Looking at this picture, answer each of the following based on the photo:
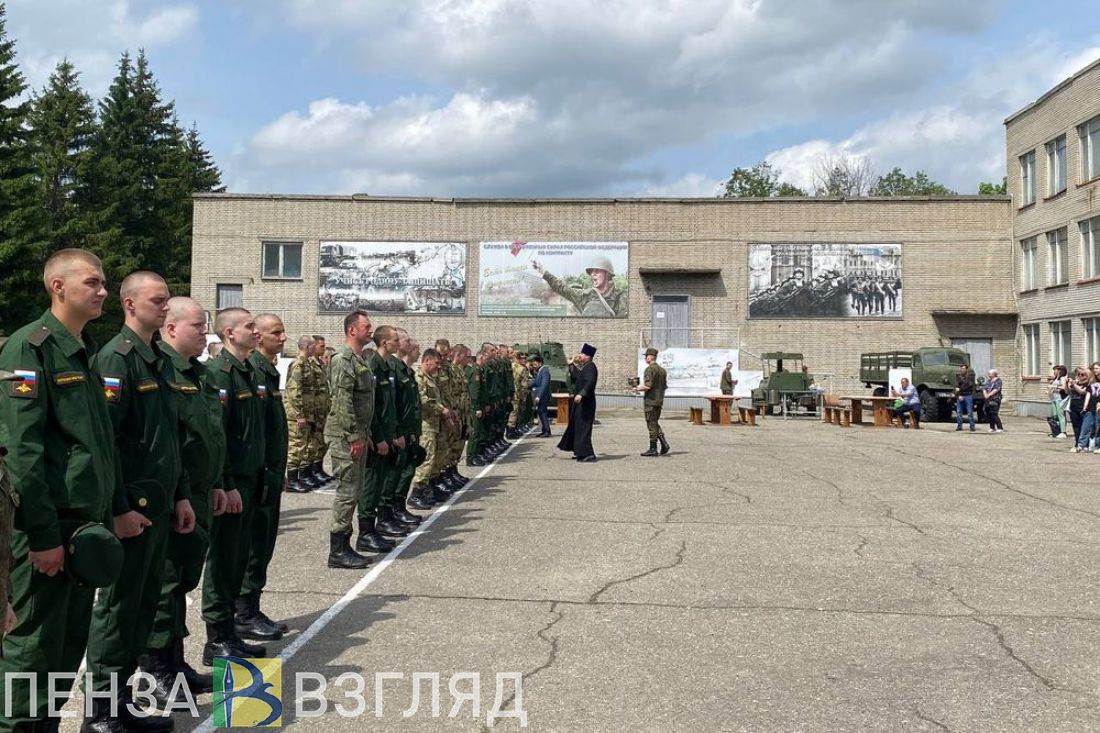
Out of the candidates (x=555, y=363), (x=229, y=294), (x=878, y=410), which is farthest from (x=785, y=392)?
(x=229, y=294)

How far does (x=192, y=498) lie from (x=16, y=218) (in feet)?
118

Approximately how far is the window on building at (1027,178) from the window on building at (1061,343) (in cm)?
506

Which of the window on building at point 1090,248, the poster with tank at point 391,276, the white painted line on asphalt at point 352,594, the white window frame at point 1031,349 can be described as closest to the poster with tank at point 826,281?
the white window frame at point 1031,349

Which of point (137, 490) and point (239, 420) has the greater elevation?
point (239, 420)

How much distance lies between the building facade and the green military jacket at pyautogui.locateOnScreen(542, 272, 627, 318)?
50.8ft

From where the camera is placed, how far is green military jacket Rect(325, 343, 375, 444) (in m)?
7.36

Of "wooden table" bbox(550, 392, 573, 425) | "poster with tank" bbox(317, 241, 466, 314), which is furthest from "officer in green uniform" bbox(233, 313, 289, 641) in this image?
"poster with tank" bbox(317, 241, 466, 314)

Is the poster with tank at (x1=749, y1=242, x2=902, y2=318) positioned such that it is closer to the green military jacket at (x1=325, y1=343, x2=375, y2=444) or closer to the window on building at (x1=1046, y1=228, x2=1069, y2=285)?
the window on building at (x1=1046, y1=228, x2=1069, y2=285)

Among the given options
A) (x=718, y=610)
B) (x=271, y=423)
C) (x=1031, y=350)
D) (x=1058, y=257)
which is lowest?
(x=718, y=610)

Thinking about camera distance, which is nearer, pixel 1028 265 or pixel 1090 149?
pixel 1090 149

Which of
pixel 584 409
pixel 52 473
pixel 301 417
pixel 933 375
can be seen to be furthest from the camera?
pixel 933 375

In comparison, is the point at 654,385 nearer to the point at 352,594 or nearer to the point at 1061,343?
the point at 352,594

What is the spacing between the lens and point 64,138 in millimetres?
49375

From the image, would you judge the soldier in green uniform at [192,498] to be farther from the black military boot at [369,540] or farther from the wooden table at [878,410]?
the wooden table at [878,410]
